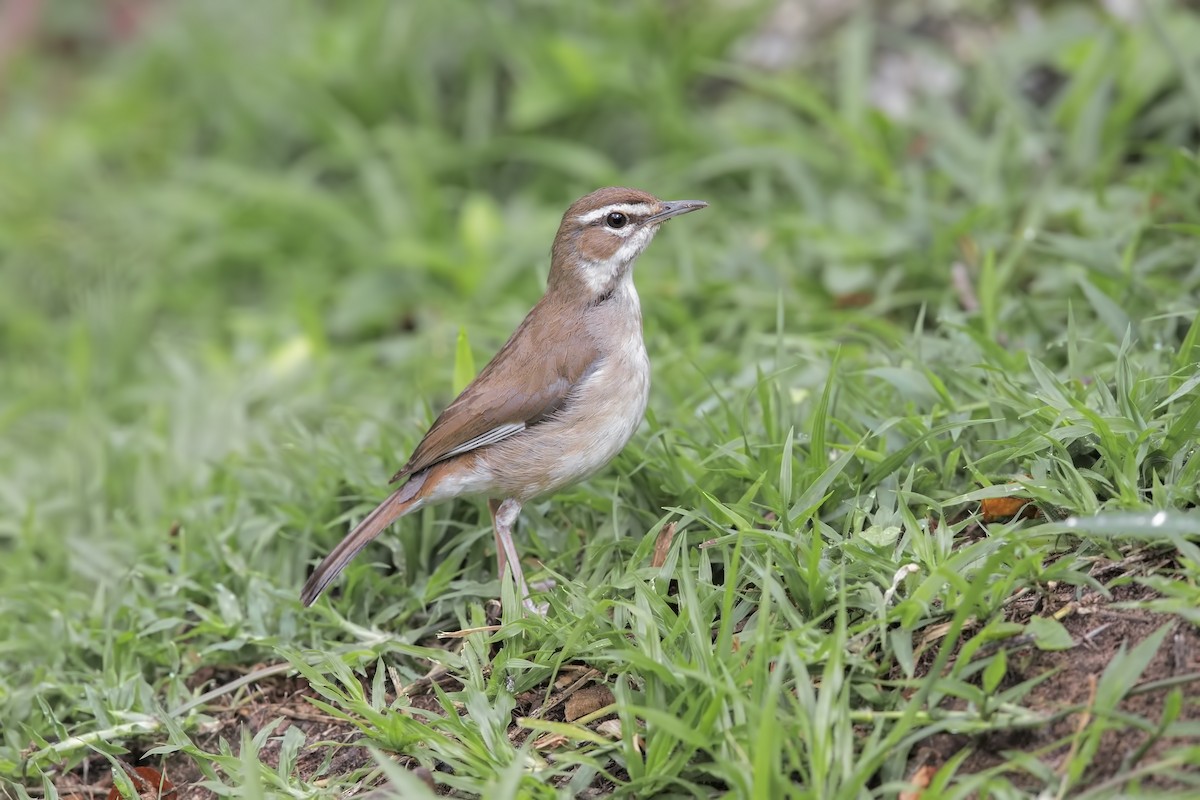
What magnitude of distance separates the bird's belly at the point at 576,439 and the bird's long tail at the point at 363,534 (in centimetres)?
31

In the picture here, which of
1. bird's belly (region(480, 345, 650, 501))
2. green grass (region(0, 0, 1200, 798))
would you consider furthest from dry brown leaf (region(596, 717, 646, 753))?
bird's belly (region(480, 345, 650, 501))

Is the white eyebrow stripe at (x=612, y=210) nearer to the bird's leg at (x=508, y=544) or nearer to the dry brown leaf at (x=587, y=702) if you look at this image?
the bird's leg at (x=508, y=544)

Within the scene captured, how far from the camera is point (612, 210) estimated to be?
508 cm

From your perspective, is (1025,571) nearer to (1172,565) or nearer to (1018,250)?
(1172,565)

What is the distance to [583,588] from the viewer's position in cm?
438

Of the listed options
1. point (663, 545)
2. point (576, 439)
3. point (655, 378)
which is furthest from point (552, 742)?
point (655, 378)

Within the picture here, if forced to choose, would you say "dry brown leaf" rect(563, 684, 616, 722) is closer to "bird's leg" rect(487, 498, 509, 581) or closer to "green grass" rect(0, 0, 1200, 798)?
"green grass" rect(0, 0, 1200, 798)

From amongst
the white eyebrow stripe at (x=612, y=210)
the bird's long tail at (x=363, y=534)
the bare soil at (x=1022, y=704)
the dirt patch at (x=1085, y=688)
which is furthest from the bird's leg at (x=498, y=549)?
the dirt patch at (x=1085, y=688)

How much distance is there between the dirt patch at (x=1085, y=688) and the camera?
11.0 ft

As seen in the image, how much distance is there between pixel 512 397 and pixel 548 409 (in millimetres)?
146

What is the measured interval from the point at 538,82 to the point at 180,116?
115 inches

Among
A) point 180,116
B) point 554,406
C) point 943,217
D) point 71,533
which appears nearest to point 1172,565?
point 554,406

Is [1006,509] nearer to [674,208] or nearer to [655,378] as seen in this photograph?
[674,208]

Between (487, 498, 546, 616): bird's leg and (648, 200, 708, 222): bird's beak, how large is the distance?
1328 millimetres
